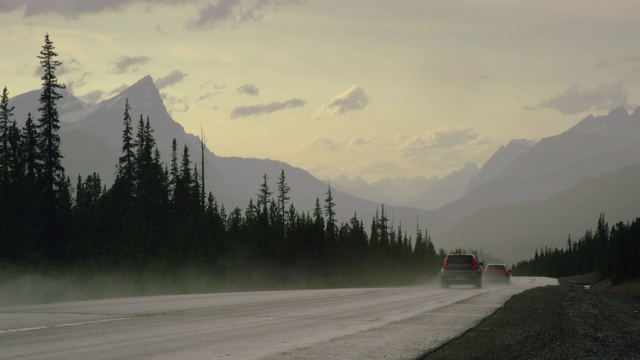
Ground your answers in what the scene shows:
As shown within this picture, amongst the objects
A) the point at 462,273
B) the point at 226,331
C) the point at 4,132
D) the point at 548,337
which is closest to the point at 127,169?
the point at 4,132

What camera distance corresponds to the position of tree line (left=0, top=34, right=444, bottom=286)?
157 feet

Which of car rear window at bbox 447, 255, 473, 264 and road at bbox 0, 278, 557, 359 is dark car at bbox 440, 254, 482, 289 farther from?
road at bbox 0, 278, 557, 359

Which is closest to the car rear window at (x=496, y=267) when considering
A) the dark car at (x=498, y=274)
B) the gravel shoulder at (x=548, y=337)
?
the dark car at (x=498, y=274)

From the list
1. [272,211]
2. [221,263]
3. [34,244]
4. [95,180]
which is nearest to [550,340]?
[34,244]

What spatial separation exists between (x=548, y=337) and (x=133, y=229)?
146 ft

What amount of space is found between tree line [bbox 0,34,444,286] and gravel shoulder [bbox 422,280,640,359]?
2751 cm

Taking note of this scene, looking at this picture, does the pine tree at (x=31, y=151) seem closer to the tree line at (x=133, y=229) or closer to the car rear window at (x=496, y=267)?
the tree line at (x=133, y=229)

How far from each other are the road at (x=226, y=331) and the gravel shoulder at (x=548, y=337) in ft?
1.65

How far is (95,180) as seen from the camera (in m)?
109

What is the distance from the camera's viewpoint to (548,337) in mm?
12781

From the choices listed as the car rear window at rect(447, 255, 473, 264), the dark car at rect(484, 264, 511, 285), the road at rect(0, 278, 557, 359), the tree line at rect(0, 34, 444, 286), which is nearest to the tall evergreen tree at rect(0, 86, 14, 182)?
the tree line at rect(0, 34, 444, 286)

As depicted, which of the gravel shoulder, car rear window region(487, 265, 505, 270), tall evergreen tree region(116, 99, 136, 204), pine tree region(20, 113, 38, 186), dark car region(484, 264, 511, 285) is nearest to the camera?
the gravel shoulder

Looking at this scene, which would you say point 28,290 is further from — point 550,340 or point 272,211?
point 272,211

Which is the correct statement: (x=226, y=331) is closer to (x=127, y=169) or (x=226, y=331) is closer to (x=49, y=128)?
(x=49, y=128)
